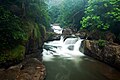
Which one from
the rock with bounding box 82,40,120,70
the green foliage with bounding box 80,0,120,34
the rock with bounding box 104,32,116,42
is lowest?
the rock with bounding box 82,40,120,70

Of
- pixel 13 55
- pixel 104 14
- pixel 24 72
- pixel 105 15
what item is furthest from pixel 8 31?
pixel 104 14

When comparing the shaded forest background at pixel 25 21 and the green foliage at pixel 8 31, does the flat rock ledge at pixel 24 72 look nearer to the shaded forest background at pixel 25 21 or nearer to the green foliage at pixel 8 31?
the shaded forest background at pixel 25 21

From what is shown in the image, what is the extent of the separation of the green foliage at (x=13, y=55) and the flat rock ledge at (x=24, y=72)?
1.68 feet

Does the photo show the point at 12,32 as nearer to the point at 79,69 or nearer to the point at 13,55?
the point at 13,55

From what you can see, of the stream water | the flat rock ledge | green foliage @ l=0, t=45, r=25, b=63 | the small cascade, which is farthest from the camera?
the small cascade

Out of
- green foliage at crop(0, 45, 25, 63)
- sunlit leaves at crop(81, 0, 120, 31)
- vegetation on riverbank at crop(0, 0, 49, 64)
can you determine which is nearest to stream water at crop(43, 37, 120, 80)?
green foliage at crop(0, 45, 25, 63)

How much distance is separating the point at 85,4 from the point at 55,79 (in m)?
17.7

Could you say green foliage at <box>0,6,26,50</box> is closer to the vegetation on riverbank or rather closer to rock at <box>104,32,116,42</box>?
the vegetation on riverbank

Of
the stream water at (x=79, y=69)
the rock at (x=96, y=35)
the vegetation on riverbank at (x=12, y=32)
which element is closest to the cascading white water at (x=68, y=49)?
the rock at (x=96, y=35)

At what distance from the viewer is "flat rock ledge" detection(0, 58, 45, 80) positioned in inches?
306

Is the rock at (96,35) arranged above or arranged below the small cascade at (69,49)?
above

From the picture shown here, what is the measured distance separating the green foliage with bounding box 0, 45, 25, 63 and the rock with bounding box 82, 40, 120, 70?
673 centimetres

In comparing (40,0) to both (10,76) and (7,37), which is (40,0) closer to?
(7,37)

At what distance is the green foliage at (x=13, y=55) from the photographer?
8.83 meters
